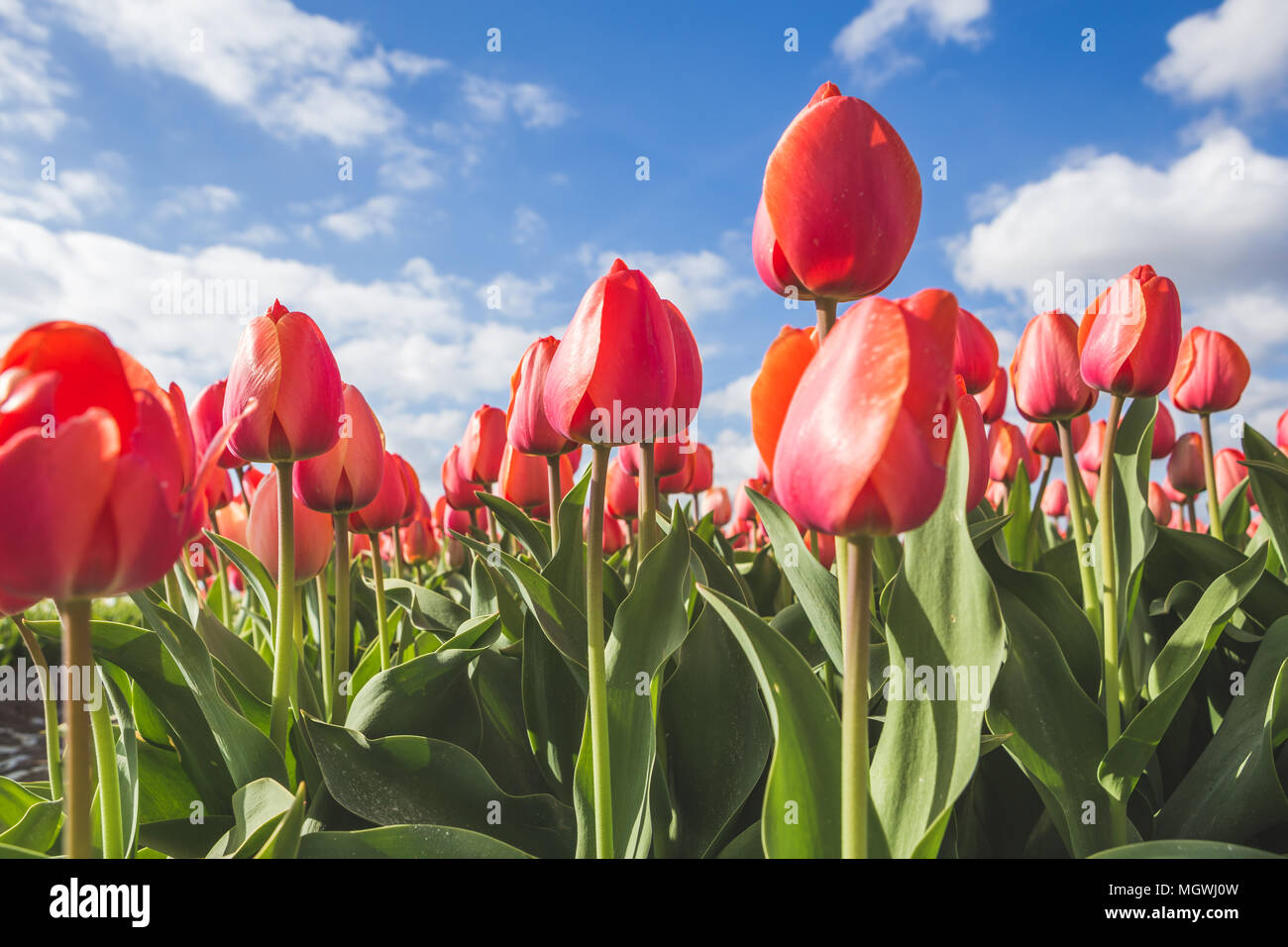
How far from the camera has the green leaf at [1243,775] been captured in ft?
3.85

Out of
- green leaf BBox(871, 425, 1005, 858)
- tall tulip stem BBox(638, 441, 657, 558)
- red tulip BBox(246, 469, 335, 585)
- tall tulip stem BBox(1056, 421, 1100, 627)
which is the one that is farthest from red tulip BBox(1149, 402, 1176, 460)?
red tulip BBox(246, 469, 335, 585)

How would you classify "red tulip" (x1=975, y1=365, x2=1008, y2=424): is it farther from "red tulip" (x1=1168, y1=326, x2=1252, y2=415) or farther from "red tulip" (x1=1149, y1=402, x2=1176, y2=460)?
"red tulip" (x1=1149, y1=402, x2=1176, y2=460)

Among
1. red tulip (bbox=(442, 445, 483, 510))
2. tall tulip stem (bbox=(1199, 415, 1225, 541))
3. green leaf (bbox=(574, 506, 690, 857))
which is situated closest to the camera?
green leaf (bbox=(574, 506, 690, 857))

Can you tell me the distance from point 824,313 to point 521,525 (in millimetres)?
789

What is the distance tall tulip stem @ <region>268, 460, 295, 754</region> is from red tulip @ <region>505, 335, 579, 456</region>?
1.38 ft

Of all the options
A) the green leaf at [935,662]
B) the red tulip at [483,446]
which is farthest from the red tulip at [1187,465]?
the green leaf at [935,662]

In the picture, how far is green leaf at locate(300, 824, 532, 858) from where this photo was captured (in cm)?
91

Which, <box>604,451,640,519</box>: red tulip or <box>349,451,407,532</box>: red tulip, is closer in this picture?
<box>349,451,407,532</box>: red tulip

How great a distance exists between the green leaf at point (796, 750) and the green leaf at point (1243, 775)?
74cm

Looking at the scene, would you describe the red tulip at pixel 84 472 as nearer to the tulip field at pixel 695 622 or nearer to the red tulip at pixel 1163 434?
the tulip field at pixel 695 622

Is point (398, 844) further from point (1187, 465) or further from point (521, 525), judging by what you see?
point (1187, 465)

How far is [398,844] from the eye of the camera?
909 mm
